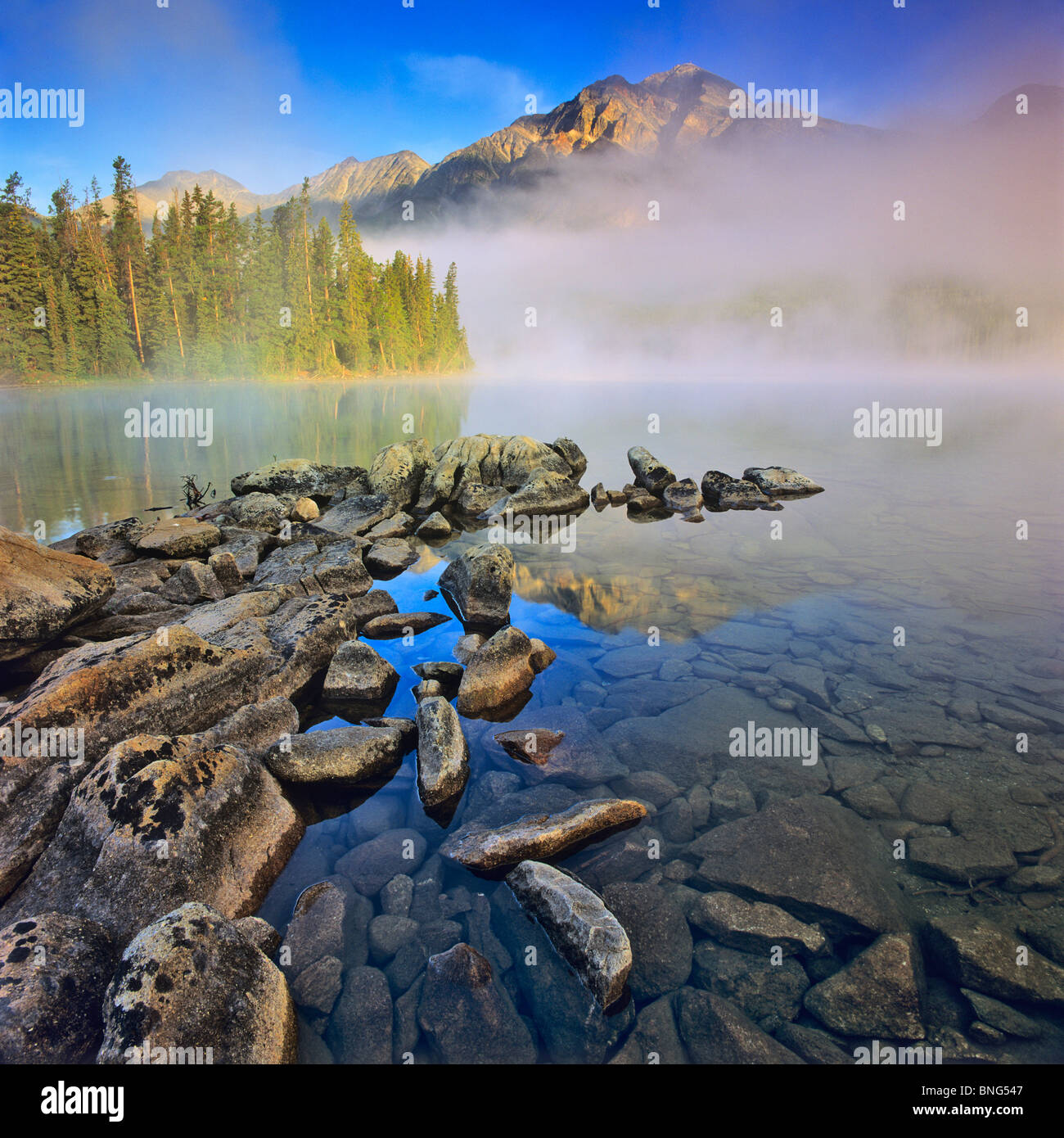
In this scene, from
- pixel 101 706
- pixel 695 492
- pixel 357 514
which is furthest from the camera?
pixel 695 492

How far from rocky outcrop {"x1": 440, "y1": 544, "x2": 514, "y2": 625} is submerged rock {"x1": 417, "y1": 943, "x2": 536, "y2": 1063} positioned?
641 cm

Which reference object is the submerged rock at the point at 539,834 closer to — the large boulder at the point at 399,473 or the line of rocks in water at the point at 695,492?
the line of rocks in water at the point at 695,492

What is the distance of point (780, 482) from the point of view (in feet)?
75.2

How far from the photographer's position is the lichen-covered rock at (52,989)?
132 inches

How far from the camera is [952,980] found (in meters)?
4.24

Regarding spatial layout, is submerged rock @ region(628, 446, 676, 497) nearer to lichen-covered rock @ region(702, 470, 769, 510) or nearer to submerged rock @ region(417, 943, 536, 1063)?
lichen-covered rock @ region(702, 470, 769, 510)

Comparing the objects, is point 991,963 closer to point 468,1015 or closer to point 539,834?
point 539,834

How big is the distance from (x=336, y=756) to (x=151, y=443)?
3449 cm

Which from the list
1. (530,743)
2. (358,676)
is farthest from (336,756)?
(530,743)

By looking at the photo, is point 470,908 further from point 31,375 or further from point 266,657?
point 31,375

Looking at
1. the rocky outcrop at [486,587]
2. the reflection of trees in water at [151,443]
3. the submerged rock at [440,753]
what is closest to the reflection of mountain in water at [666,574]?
the rocky outcrop at [486,587]

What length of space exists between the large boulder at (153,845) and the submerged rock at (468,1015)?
1697 mm
